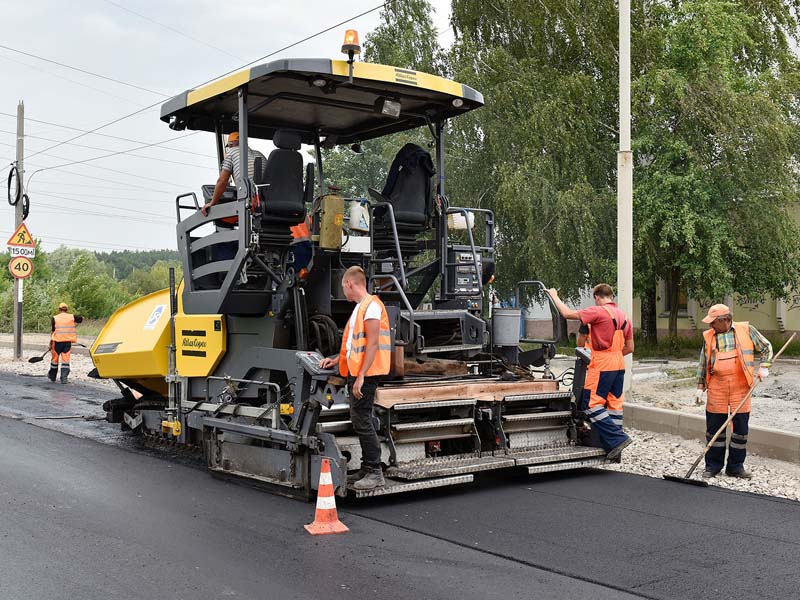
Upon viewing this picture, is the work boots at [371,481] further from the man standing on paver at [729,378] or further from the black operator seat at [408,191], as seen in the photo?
the man standing on paver at [729,378]

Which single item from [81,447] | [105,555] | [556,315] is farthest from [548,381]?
[81,447]

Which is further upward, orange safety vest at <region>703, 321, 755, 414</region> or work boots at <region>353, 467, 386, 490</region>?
orange safety vest at <region>703, 321, 755, 414</region>

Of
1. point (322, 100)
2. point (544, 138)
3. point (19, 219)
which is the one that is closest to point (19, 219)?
point (19, 219)

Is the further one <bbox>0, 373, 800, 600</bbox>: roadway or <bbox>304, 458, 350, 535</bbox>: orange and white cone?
<bbox>304, 458, 350, 535</bbox>: orange and white cone

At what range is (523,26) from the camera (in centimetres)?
2123

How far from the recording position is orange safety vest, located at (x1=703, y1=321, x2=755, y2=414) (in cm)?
754

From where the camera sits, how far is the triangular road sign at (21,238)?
20766 mm

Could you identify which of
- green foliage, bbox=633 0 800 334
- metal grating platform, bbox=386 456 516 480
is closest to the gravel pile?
metal grating platform, bbox=386 456 516 480

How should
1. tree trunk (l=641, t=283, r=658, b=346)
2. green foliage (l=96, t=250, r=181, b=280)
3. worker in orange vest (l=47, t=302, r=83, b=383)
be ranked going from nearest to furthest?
1. worker in orange vest (l=47, t=302, r=83, b=383)
2. tree trunk (l=641, t=283, r=658, b=346)
3. green foliage (l=96, t=250, r=181, b=280)

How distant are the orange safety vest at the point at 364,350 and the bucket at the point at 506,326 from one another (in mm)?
2015

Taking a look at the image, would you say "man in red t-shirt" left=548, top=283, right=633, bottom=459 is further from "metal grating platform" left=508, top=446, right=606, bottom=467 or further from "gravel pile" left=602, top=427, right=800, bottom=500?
"gravel pile" left=602, top=427, right=800, bottom=500

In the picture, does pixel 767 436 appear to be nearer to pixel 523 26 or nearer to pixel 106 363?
pixel 106 363

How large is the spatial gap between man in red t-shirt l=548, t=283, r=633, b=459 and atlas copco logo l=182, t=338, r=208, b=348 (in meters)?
3.09

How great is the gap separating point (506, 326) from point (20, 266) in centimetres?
1587
